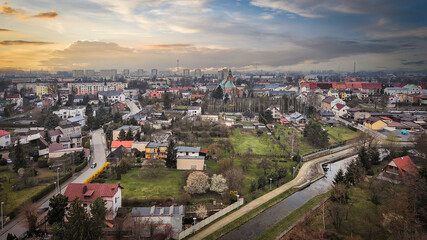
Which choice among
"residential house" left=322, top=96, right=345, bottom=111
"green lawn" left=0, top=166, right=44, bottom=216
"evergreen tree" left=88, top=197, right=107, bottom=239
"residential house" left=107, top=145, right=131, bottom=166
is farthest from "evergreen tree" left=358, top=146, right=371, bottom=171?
"residential house" left=322, top=96, right=345, bottom=111

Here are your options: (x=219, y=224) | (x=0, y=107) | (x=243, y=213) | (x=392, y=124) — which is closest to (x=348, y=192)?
(x=243, y=213)

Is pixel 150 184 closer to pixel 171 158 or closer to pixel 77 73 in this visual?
pixel 171 158

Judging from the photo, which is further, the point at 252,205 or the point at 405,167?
the point at 405,167

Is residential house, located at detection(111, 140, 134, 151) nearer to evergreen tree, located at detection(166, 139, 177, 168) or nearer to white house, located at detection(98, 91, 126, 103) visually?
evergreen tree, located at detection(166, 139, 177, 168)

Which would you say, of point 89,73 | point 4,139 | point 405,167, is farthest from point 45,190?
point 89,73

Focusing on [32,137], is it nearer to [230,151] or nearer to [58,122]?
[58,122]

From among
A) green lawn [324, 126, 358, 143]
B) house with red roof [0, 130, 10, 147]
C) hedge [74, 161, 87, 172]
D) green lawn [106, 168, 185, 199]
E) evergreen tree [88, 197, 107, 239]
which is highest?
house with red roof [0, 130, 10, 147]

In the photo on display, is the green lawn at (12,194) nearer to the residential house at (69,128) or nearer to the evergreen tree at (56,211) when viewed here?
the evergreen tree at (56,211)
